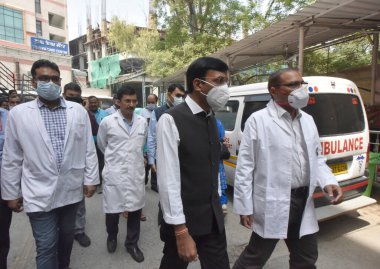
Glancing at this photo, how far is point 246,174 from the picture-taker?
2141 mm

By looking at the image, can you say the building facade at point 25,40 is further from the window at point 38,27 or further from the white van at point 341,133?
the white van at point 341,133

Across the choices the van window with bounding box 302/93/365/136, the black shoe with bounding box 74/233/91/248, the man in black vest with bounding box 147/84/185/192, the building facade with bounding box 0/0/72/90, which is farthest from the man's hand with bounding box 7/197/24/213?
the building facade with bounding box 0/0/72/90

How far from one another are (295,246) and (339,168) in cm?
185

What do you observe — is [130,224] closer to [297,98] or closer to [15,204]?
[15,204]

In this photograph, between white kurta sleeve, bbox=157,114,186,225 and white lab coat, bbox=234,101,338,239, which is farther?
white lab coat, bbox=234,101,338,239

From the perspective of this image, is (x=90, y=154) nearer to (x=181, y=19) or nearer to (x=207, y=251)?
(x=207, y=251)

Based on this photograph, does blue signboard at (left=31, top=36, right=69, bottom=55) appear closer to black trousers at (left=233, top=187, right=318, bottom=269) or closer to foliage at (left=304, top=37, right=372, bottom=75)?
foliage at (left=304, top=37, right=372, bottom=75)

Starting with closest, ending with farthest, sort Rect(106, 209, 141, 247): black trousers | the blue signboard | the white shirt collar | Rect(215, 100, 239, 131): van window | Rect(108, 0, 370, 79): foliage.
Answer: the white shirt collar, Rect(106, 209, 141, 247): black trousers, Rect(215, 100, 239, 131): van window, Rect(108, 0, 370, 79): foliage, the blue signboard

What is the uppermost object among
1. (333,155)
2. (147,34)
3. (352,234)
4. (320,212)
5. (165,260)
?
(147,34)

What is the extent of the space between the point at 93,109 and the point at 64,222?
349cm

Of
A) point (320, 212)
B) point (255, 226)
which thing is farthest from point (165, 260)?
point (320, 212)

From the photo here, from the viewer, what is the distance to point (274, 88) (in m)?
2.28

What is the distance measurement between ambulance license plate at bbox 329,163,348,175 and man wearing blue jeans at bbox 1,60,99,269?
9.42 feet

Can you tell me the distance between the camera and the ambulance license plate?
11.8ft
